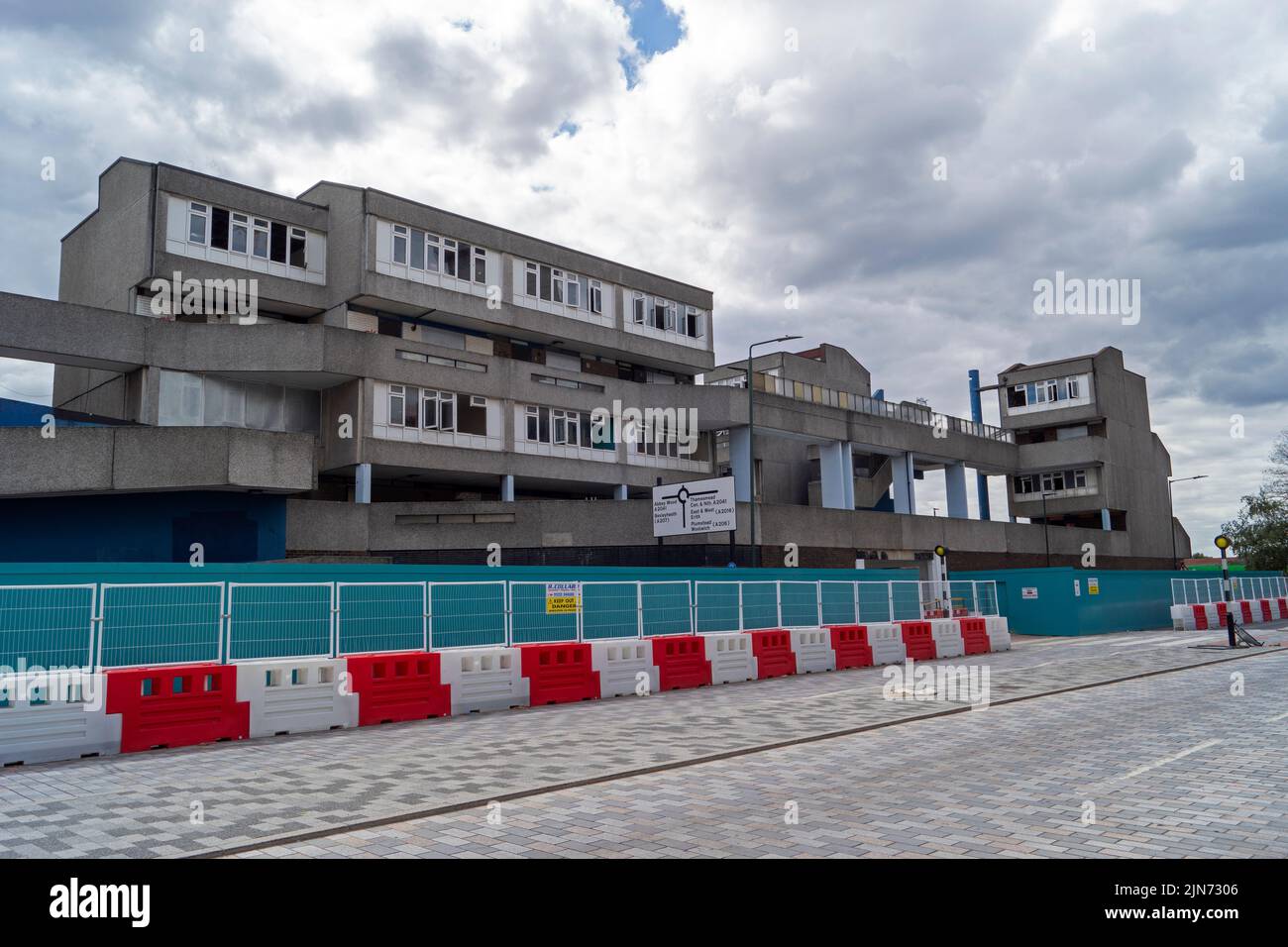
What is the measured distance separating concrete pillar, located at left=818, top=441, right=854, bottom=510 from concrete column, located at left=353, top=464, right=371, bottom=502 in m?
24.1

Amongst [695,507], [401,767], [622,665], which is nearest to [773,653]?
[622,665]

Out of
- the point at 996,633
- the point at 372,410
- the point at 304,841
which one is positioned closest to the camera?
the point at 304,841

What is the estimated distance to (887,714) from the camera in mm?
13422

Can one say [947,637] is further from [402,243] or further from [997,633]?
[402,243]

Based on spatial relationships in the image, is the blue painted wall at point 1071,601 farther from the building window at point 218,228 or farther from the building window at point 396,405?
the building window at point 218,228

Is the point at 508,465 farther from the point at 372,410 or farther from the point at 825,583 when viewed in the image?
the point at 825,583

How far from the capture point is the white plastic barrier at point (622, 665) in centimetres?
1658

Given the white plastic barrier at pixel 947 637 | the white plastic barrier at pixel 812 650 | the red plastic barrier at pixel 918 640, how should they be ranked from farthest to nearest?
the white plastic barrier at pixel 947 637
the red plastic barrier at pixel 918 640
the white plastic barrier at pixel 812 650

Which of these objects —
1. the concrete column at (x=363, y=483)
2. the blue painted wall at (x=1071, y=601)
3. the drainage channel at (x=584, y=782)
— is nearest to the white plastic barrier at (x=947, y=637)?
the drainage channel at (x=584, y=782)

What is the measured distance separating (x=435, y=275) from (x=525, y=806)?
33.8m

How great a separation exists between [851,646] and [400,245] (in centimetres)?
2531

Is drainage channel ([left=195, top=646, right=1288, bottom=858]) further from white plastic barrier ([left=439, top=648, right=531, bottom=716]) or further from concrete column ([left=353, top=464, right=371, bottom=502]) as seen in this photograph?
concrete column ([left=353, top=464, right=371, bottom=502])

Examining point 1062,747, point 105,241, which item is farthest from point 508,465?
point 1062,747

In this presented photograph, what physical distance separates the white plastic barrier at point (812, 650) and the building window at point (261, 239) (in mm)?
26478
